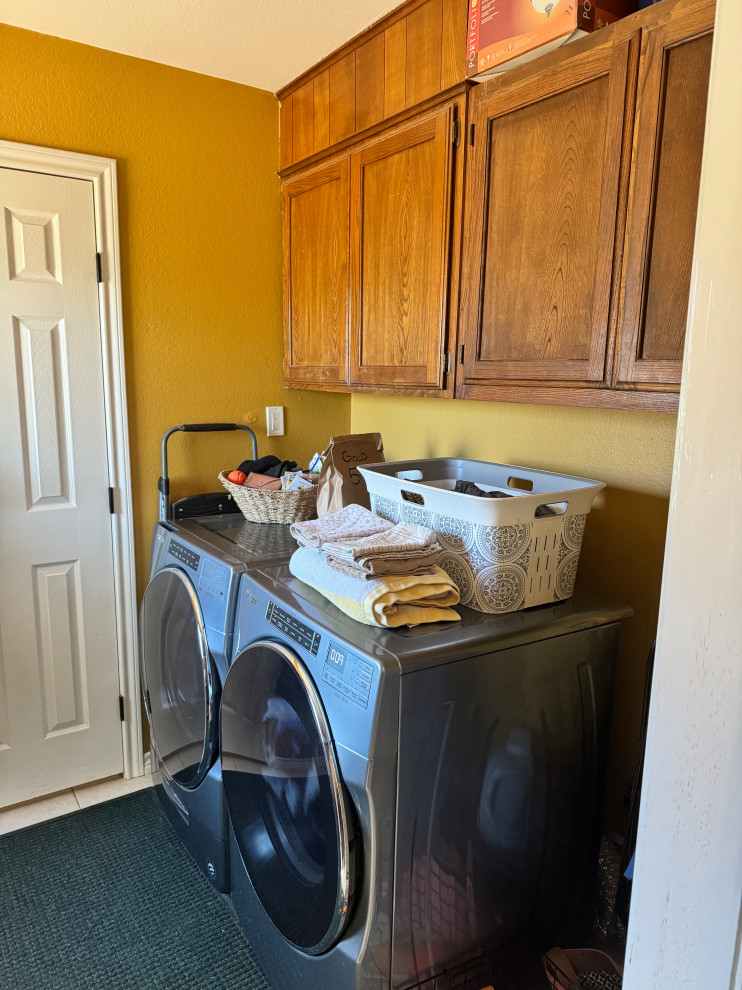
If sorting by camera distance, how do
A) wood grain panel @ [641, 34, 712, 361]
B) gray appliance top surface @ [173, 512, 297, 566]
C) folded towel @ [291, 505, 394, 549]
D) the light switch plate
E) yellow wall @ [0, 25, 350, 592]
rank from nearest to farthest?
wood grain panel @ [641, 34, 712, 361], folded towel @ [291, 505, 394, 549], gray appliance top surface @ [173, 512, 297, 566], yellow wall @ [0, 25, 350, 592], the light switch plate

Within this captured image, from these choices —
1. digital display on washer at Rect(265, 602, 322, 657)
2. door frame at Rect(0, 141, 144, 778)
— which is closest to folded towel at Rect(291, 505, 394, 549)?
digital display on washer at Rect(265, 602, 322, 657)

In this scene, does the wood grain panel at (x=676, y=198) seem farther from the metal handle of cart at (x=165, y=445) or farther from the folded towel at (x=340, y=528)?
the metal handle of cart at (x=165, y=445)

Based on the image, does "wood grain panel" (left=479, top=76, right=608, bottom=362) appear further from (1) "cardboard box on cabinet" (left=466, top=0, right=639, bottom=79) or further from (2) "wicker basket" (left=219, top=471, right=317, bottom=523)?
(2) "wicker basket" (left=219, top=471, right=317, bottom=523)

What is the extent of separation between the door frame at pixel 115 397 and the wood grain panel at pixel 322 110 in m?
0.65

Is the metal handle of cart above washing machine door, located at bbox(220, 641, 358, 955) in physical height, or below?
above

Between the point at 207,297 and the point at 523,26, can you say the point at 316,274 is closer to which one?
the point at 207,297

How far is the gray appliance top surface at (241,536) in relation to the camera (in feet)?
5.66

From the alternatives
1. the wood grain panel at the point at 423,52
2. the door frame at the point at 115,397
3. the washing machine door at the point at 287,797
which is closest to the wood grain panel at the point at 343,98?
the wood grain panel at the point at 423,52

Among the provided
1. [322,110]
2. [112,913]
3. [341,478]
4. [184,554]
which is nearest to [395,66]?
[322,110]

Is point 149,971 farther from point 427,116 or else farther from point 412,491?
point 427,116

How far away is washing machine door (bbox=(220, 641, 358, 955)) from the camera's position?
117 centimetres

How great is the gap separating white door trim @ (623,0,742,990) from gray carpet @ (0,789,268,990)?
4.62ft

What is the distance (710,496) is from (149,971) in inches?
70.8

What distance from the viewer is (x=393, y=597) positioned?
3.97ft
